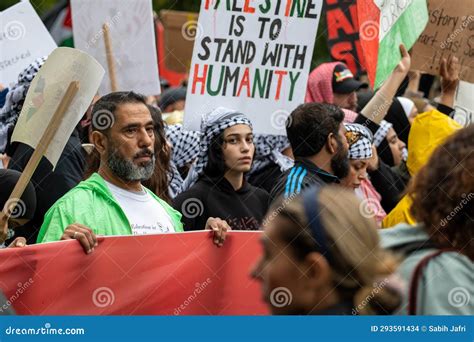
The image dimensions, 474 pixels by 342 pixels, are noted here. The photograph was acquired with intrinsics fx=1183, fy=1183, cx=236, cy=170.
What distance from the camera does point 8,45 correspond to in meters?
8.31

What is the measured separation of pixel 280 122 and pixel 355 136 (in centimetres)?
46

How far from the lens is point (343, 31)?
31.1 ft

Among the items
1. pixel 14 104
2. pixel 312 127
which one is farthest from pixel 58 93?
pixel 312 127

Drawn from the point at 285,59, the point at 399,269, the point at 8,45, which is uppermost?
the point at 399,269

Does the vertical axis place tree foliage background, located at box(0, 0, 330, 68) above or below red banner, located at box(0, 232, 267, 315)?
below

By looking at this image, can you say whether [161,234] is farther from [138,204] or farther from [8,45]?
[8,45]

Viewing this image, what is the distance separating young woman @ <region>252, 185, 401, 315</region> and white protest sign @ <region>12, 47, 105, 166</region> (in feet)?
7.82

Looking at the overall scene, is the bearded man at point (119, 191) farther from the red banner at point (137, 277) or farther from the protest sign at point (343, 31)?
the protest sign at point (343, 31)

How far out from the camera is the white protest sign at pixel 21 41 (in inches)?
322

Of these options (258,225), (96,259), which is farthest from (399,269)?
(258,225)

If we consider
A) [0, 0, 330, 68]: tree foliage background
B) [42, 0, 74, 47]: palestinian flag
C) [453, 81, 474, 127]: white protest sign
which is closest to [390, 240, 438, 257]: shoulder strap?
[453, 81, 474, 127]: white protest sign

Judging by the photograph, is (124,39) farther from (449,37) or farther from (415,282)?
(415,282)

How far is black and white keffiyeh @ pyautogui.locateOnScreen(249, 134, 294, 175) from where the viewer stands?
24.7 feet

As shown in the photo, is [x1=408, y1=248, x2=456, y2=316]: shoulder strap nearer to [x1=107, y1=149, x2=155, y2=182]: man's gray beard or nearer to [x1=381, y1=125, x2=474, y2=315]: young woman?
[x1=381, y1=125, x2=474, y2=315]: young woman
